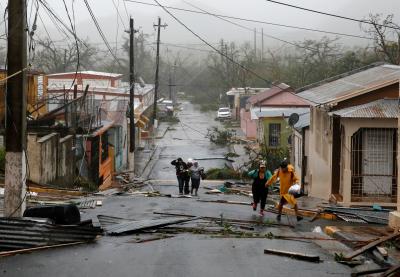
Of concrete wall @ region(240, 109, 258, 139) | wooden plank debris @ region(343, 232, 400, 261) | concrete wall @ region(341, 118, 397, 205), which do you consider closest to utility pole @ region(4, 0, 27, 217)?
wooden plank debris @ region(343, 232, 400, 261)

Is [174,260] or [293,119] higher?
[293,119]

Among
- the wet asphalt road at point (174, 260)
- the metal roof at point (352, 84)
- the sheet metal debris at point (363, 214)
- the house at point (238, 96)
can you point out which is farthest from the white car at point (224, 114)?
the wet asphalt road at point (174, 260)

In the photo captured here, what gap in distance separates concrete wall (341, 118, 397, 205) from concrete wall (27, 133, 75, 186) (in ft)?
31.1

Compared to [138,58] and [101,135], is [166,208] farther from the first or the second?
[138,58]

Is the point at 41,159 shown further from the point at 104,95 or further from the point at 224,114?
the point at 224,114

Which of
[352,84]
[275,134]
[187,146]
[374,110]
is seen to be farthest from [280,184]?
[187,146]

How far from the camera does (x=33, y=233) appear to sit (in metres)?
10.2

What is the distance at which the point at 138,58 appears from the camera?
388ft

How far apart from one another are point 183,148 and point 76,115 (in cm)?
2377

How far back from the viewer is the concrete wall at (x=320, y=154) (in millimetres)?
21261

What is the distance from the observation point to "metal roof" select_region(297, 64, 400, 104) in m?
20.1

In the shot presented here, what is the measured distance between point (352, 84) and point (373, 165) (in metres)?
3.86

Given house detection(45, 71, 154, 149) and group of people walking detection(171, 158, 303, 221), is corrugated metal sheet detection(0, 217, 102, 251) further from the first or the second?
house detection(45, 71, 154, 149)

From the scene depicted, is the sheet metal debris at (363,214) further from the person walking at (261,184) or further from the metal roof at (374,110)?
the metal roof at (374,110)
